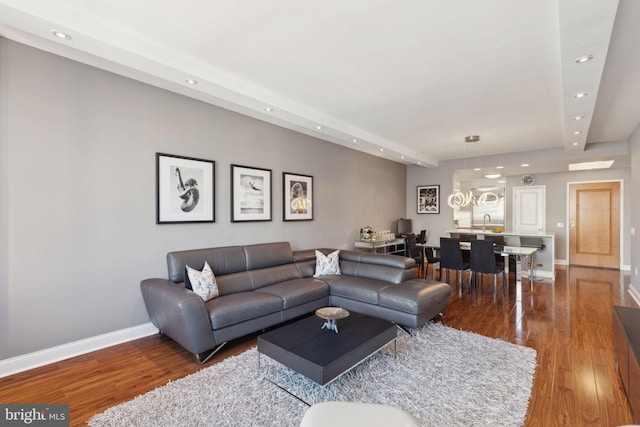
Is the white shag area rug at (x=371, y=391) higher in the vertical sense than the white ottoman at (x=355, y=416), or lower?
lower

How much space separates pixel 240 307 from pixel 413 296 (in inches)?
71.8

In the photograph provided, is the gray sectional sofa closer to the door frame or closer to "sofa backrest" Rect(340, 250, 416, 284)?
"sofa backrest" Rect(340, 250, 416, 284)

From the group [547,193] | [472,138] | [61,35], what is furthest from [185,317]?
[547,193]

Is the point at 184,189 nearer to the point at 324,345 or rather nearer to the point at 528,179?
the point at 324,345

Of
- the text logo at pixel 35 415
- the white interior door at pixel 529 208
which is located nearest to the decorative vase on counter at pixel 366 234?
the white interior door at pixel 529 208

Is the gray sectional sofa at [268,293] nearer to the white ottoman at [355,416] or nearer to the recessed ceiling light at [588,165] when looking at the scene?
the white ottoman at [355,416]

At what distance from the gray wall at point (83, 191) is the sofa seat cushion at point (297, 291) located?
3.30 ft

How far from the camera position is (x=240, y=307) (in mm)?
2980

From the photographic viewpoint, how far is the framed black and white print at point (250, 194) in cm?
418

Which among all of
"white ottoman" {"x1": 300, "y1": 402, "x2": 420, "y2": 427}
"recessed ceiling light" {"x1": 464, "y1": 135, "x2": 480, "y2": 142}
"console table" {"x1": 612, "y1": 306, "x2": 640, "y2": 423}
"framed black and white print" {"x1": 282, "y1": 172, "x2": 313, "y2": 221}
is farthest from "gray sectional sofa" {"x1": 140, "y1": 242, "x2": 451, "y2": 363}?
"recessed ceiling light" {"x1": 464, "y1": 135, "x2": 480, "y2": 142}

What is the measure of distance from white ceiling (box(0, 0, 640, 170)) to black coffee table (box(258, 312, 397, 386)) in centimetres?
242

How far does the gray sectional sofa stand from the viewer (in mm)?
2746

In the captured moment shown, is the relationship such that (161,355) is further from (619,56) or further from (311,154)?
(619,56)

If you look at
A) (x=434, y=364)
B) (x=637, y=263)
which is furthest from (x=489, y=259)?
(x=434, y=364)
